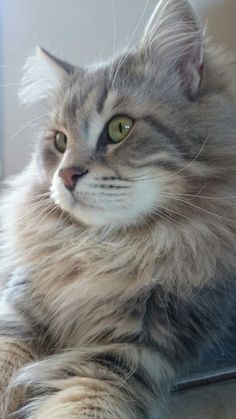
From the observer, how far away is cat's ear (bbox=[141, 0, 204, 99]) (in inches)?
43.8

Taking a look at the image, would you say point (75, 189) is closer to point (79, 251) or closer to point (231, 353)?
point (79, 251)

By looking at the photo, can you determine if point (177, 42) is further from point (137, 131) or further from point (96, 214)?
point (96, 214)

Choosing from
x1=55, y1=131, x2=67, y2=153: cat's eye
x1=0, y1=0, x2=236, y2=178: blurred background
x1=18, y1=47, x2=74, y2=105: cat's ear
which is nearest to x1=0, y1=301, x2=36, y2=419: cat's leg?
x1=55, y1=131, x2=67, y2=153: cat's eye

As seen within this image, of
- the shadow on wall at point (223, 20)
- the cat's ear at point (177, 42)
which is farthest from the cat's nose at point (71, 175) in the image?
the shadow on wall at point (223, 20)

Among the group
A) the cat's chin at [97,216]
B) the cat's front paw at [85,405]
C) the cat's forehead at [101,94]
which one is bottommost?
the cat's front paw at [85,405]

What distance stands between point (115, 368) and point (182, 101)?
574 millimetres

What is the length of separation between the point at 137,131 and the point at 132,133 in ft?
0.04

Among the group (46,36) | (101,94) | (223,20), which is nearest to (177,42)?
(101,94)

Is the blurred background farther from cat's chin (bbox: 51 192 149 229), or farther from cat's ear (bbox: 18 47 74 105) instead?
cat's chin (bbox: 51 192 149 229)

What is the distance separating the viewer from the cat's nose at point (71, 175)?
1034 millimetres

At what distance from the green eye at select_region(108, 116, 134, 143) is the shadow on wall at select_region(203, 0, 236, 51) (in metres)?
0.69

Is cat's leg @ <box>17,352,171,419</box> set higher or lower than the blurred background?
lower

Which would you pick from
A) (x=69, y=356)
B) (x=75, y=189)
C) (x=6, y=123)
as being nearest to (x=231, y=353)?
(x=69, y=356)

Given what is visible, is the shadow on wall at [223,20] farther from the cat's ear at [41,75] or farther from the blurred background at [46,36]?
the cat's ear at [41,75]
